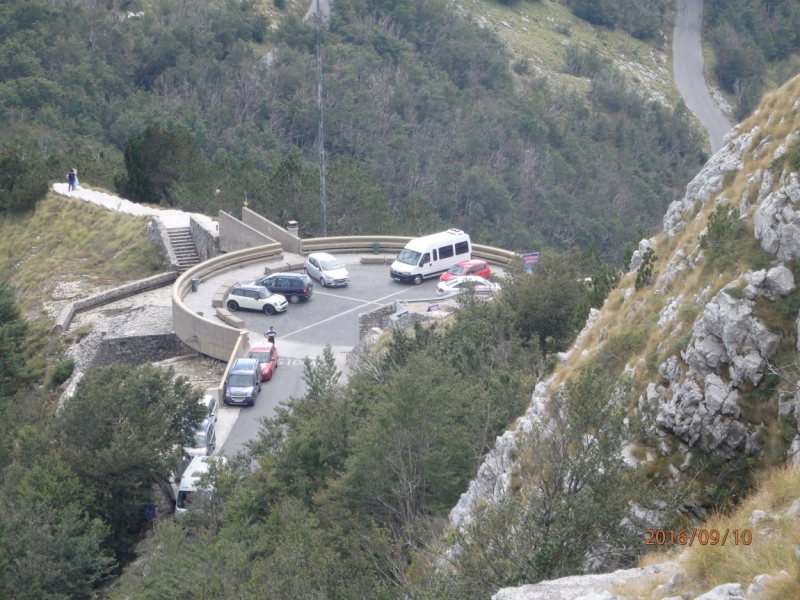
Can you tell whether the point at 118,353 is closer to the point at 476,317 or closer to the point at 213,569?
the point at 476,317

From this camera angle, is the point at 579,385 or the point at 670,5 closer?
the point at 579,385

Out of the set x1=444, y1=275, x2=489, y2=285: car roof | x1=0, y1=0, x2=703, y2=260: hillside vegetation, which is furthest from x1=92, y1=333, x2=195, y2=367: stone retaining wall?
x1=0, y1=0, x2=703, y2=260: hillside vegetation

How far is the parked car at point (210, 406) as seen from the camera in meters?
24.7

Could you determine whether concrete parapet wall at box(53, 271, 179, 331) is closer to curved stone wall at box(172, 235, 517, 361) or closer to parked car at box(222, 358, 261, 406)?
curved stone wall at box(172, 235, 517, 361)

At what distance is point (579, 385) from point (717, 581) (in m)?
3.65

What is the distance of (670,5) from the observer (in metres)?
116

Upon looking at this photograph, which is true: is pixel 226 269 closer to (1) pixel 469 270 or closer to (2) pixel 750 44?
(1) pixel 469 270

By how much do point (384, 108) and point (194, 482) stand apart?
70115mm

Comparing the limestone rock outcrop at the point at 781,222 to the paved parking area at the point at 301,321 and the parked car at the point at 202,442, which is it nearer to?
the paved parking area at the point at 301,321

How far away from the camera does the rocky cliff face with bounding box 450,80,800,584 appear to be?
39.6 ft

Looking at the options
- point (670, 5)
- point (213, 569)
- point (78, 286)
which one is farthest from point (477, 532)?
point (670, 5)

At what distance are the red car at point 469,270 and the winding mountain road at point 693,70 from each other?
204ft

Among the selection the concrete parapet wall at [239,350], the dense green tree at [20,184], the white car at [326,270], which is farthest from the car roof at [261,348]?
the dense green tree at [20,184]

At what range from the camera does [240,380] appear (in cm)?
2688
